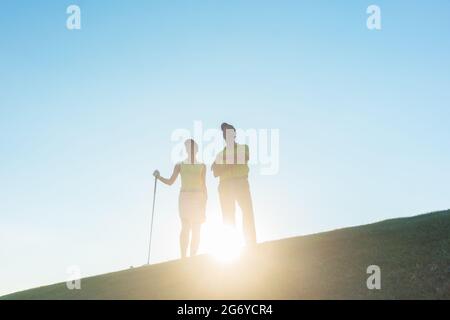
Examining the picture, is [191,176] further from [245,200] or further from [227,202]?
[245,200]

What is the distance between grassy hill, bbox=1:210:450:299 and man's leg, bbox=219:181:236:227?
102cm

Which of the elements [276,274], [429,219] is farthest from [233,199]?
[429,219]

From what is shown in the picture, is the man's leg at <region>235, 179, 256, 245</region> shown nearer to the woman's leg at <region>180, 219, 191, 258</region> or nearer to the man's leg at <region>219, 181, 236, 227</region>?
the man's leg at <region>219, 181, 236, 227</region>

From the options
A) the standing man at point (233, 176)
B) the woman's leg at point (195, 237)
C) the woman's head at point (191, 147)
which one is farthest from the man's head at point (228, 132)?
the woman's leg at point (195, 237)

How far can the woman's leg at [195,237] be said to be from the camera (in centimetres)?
1543

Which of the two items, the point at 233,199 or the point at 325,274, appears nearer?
the point at 325,274

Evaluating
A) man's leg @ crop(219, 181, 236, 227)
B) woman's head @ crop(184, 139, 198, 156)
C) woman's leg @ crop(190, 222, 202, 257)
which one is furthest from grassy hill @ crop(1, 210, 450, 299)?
woman's head @ crop(184, 139, 198, 156)

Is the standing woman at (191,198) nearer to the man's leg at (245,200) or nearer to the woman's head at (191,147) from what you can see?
the woman's head at (191,147)

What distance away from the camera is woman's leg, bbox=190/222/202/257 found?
15430 mm

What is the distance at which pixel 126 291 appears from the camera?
40.4 ft
